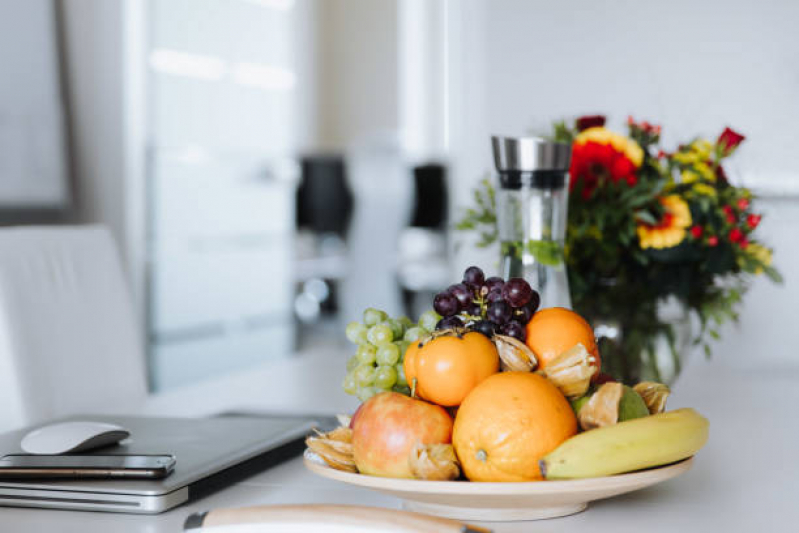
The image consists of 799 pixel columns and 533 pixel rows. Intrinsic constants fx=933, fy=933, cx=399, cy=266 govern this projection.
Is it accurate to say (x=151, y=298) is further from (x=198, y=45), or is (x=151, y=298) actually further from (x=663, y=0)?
(x=663, y=0)

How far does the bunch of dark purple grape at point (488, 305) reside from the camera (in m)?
0.83

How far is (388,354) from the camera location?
2.81 ft

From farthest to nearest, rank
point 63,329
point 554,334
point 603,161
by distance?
point 63,329 → point 603,161 → point 554,334

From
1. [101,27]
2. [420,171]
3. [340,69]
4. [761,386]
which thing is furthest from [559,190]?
[340,69]

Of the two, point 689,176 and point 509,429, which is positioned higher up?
point 689,176

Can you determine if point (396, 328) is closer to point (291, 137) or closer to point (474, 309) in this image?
point (474, 309)

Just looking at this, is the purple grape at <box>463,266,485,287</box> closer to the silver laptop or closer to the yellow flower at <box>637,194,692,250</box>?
the silver laptop

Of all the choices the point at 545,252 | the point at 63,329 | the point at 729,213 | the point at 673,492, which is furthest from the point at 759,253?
the point at 63,329

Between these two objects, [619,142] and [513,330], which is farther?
[619,142]

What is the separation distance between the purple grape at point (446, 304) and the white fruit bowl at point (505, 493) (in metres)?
0.17

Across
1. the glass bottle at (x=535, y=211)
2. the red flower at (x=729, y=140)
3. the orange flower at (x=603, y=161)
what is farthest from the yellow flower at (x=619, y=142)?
the glass bottle at (x=535, y=211)

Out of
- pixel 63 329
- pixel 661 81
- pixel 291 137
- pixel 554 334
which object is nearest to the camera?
pixel 554 334

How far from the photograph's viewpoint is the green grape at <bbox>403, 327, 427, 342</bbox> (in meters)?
0.88

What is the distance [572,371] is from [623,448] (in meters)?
0.07
